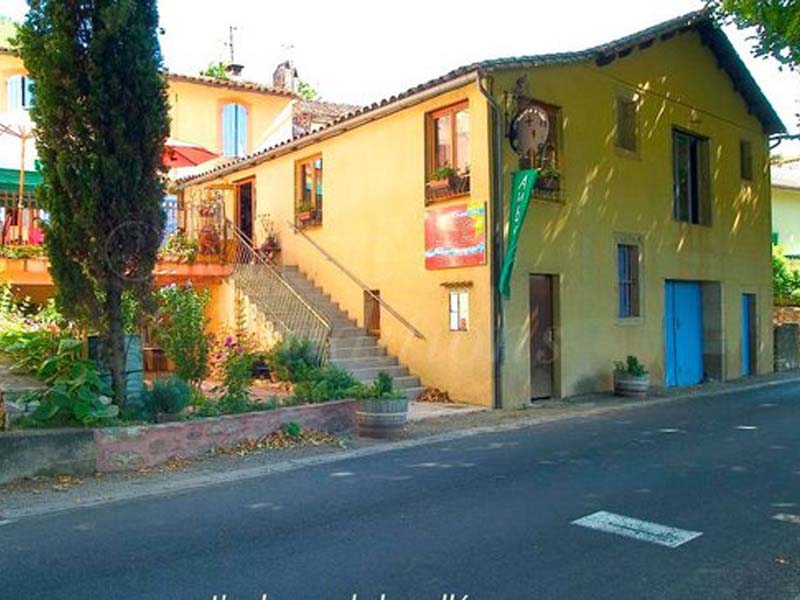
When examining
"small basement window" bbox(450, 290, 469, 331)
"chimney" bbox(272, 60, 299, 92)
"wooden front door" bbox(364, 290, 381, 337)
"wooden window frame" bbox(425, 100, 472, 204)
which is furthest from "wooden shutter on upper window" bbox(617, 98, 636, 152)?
"chimney" bbox(272, 60, 299, 92)

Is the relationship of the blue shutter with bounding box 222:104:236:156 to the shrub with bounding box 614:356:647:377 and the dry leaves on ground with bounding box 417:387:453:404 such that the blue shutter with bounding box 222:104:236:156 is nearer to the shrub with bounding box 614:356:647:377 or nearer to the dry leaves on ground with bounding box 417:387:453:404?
the dry leaves on ground with bounding box 417:387:453:404

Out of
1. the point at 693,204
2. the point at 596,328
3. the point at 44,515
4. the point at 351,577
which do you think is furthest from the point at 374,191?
the point at 351,577

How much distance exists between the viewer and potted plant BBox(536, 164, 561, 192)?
13406 mm

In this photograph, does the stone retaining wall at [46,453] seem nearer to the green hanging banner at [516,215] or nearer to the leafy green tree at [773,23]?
the green hanging banner at [516,215]

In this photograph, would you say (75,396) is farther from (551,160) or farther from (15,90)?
(15,90)

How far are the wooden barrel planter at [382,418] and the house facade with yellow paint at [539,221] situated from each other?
9.90ft

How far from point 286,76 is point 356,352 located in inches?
783

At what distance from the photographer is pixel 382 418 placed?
966 centimetres

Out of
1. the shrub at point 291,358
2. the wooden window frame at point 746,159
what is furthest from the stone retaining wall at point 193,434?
the wooden window frame at point 746,159

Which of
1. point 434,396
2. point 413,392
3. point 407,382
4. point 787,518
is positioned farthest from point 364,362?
point 787,518

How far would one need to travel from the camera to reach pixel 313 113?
Answer: 2691cm

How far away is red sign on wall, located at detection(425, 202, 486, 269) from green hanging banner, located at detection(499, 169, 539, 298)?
45 centimetres

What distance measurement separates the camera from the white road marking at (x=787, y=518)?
5.86 metres

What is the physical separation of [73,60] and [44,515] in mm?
5061
